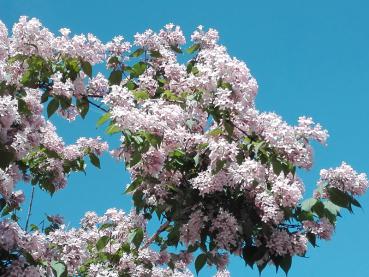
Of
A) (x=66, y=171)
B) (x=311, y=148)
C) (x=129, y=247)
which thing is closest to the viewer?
(x=311, y=148)

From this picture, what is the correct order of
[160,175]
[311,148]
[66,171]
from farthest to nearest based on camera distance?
[66,171], [160,175], [311,148]

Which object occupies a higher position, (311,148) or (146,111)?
(146,111)

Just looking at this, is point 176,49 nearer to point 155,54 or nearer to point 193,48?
point 193,48

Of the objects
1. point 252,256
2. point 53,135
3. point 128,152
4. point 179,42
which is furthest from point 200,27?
point 252,256

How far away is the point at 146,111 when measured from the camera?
538 cm

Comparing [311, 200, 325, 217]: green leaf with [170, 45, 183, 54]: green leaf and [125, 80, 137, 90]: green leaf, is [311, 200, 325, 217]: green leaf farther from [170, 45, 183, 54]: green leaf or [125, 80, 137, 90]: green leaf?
[170, 45, 183, 54]: green leaf

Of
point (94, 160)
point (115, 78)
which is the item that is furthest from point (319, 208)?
point (94, 160)

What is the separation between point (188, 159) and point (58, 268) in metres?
1.50

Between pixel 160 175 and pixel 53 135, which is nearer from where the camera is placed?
pixel 160 175

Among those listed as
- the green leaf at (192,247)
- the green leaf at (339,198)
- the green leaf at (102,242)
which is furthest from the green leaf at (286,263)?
the green leaf at (102,242)

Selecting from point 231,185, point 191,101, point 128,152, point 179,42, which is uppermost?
point 179,42

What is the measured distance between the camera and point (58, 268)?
5.07 meters

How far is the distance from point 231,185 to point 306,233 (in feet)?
2.52

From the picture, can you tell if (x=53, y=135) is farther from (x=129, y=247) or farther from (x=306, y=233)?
(x=306, y=233)
